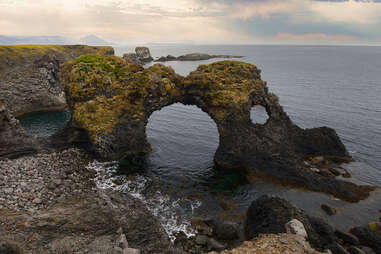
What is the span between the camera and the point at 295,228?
60.5 feet

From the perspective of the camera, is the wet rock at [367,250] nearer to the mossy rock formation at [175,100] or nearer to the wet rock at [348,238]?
the wet rock at [348,238]

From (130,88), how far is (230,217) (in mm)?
22704

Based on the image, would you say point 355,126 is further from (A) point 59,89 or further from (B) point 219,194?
(A) point 59,89

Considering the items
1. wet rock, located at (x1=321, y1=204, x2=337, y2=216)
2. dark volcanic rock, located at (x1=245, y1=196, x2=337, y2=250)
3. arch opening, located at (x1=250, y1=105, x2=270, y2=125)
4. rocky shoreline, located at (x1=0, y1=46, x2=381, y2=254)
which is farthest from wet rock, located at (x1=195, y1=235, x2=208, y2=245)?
arch opening, located at (x1=250, y1=105, x2=270, y2=125)

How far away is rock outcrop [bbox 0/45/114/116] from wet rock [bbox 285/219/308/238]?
197ft

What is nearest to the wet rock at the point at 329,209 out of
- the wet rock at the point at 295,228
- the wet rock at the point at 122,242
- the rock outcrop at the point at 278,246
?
the wet rock at the point at 295,228

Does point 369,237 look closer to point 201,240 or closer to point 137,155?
point 201,240

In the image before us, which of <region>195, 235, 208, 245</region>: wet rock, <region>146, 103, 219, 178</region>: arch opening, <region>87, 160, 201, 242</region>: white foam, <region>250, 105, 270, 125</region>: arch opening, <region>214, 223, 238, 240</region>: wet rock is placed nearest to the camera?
<region>195, 235, 208, 245</region>: wet rock

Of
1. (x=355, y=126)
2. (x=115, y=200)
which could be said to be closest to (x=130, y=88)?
(x=115, y=200)

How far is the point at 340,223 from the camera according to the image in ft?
80.1

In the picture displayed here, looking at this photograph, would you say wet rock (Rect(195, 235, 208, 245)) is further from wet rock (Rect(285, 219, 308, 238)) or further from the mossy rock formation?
the mossy rock formation

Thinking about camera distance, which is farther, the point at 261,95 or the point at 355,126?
the point at 355,126

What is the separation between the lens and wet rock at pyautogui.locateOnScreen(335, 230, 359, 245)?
21.8m

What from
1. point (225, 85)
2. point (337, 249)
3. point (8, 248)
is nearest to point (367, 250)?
point (337, 249)
